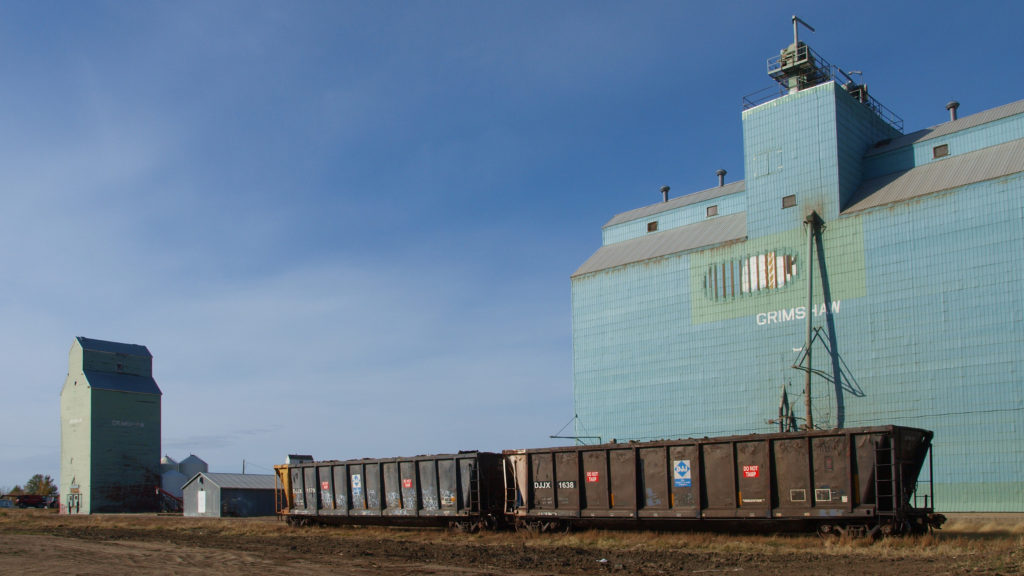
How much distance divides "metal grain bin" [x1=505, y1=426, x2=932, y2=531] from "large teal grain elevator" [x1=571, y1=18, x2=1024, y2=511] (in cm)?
1274

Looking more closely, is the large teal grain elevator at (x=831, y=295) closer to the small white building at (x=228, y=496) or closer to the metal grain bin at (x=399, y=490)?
the metal grain bin at (x=399, y=490)

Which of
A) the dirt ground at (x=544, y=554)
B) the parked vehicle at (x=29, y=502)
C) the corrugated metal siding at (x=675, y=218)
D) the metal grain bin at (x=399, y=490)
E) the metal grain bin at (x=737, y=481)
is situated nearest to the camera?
the dirt ground at (x=544, y=554)

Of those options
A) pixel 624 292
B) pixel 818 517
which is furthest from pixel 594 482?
pixel 624 292

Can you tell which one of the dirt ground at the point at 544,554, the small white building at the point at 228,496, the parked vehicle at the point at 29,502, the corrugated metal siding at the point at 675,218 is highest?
the corrugated metal siding at the point at 675,218

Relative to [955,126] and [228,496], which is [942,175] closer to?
[955,126]

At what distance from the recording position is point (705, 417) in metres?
41.5

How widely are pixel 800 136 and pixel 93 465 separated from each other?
54.8 meters

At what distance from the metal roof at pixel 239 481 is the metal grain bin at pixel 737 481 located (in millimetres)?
32017

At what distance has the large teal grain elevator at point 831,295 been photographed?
32.8 metres

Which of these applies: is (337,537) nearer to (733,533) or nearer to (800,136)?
(733,533)

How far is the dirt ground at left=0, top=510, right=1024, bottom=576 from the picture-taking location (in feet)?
56.6

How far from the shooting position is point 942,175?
36781 millimetres

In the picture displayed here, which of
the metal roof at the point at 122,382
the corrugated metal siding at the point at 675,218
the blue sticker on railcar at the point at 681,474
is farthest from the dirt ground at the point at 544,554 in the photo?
the metal roof at the point at 122,382

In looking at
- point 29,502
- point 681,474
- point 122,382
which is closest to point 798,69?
point 681,474
